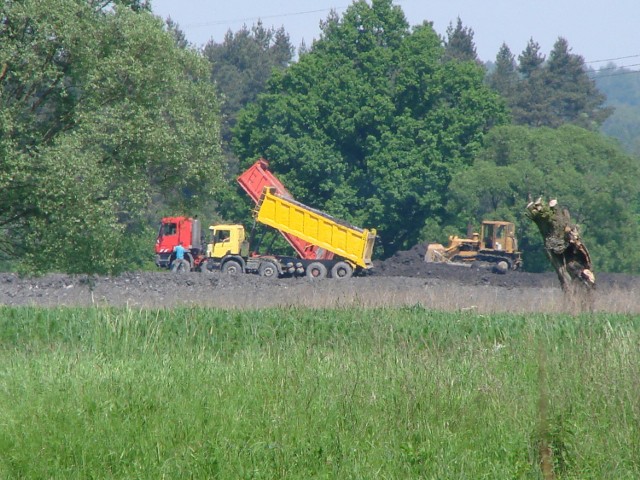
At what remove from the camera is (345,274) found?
37844 mm

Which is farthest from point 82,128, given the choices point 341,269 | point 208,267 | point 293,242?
point 208,267

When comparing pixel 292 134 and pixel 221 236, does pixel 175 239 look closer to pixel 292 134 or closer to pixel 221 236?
pixel 221 236

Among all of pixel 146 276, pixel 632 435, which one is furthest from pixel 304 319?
pixel 146 276

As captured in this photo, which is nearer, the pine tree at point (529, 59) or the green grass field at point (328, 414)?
the green grass field at point (328, 414)

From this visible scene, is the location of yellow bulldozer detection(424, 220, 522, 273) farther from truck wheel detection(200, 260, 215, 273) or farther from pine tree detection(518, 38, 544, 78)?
pine tree detection(518, 38, 544, 78)

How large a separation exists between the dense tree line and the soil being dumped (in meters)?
2.43

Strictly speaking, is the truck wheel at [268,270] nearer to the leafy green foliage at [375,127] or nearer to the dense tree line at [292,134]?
the dense tree line at [292,134]

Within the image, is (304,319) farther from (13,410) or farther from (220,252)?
(220,252)

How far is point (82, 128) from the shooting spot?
1856cm

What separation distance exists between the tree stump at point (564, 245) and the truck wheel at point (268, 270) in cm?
2217

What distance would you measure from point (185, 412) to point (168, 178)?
543 inches

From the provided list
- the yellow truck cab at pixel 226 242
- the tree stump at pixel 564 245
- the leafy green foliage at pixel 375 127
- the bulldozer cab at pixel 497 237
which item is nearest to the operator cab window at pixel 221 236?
the yellow truck cab at pixel 226 242

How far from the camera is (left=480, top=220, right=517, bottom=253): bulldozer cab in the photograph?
139 feet

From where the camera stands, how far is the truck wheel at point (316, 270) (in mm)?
38125
